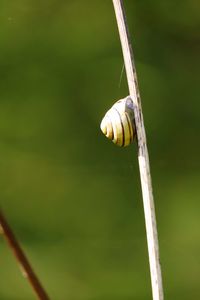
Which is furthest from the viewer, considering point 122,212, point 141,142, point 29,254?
point 122,212

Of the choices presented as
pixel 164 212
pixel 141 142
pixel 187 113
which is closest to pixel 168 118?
pixel 187 113

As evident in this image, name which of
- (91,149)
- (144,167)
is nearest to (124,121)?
(144,167)

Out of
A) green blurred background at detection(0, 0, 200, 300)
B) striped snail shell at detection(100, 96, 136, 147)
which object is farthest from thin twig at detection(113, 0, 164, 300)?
green blurred background at detection(0, 0, 200, 300)

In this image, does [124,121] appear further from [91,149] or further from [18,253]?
[91,149]

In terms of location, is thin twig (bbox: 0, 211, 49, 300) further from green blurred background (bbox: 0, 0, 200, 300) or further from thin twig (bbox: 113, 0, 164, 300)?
green blurred background (bbox: 0, 0, 200, 300)

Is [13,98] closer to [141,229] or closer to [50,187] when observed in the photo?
[50,187]

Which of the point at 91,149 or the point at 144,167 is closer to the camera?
the point at 144,167

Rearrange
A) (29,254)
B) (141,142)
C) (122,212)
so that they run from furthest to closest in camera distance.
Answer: (122,212), (29,254), (141,142)

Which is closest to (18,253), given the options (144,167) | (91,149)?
(144,167)
